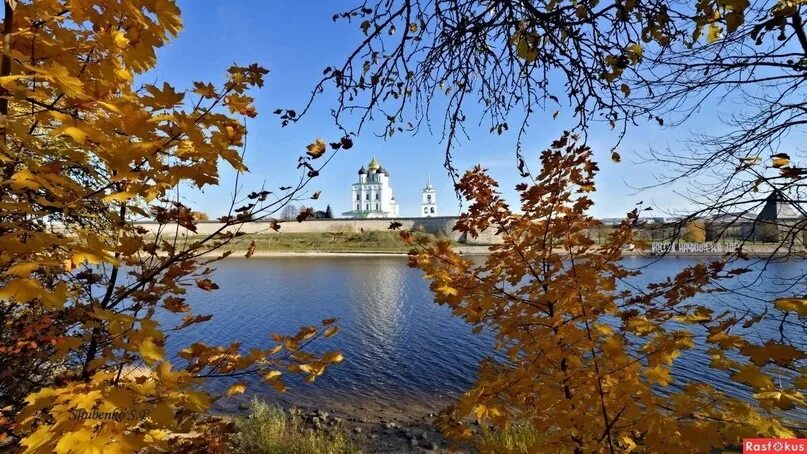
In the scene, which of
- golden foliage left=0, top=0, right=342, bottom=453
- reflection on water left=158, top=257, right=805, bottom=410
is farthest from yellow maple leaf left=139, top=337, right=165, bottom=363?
reflection on water left=158, top=257, right=805, bottom=410

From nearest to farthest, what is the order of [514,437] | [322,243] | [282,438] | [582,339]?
[582,339]
[514,437]
[282,438]
[322,243]

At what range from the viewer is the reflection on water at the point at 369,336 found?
11.7m

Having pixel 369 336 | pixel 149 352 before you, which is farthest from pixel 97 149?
pixel 369 336

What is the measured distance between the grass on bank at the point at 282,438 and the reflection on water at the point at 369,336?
2378mm

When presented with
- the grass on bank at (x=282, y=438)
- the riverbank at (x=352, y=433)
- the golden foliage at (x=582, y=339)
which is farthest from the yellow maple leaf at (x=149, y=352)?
the grass on bank at (x=282, y=438)

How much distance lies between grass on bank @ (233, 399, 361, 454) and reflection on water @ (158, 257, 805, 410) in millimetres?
2378

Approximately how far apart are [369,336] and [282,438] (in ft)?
31.6

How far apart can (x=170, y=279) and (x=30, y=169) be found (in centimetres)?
124

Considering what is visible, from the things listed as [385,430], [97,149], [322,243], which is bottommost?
[385,430]

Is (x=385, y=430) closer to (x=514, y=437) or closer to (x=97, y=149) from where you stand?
(x=514, y=437)

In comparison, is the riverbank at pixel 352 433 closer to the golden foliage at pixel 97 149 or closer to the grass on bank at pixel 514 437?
the grass on bank at pixel 514 437

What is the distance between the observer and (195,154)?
154cm

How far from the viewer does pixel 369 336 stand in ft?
56.8

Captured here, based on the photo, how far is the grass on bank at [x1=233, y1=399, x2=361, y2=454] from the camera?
713cm
